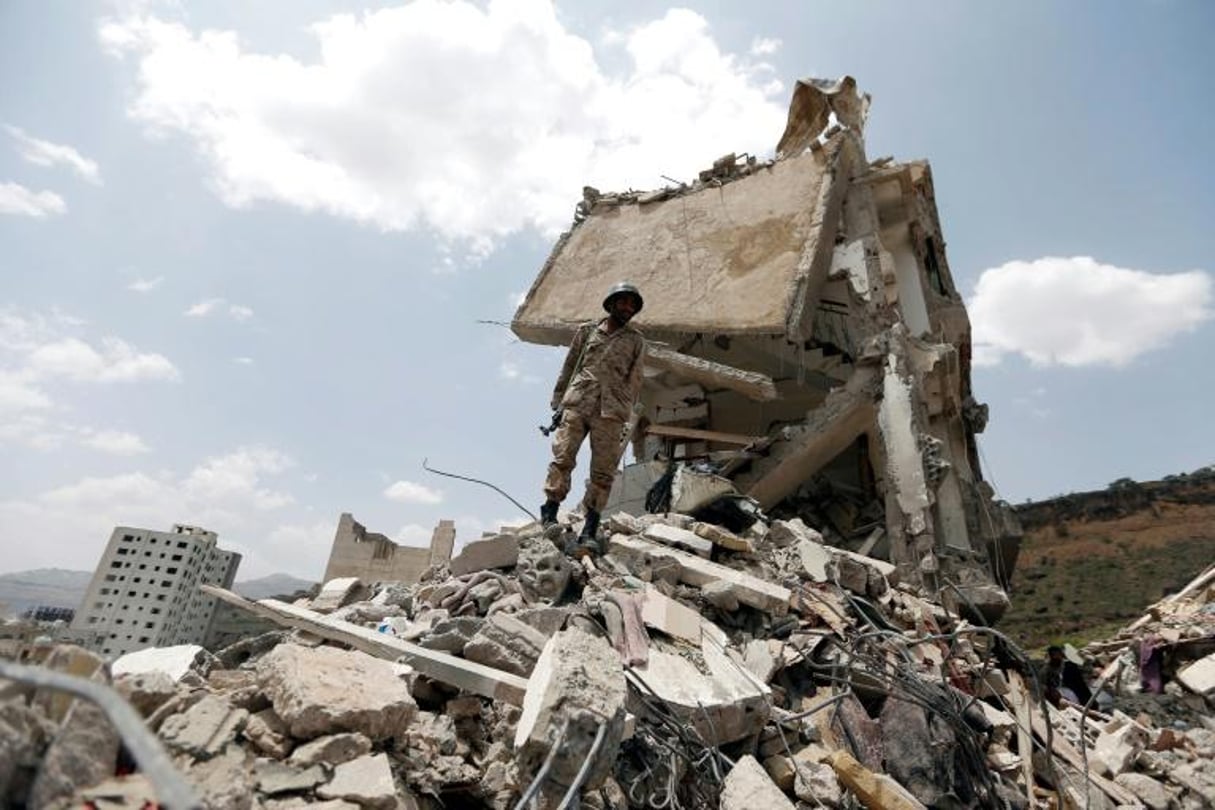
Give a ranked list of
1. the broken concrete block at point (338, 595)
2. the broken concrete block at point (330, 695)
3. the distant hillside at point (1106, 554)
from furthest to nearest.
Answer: the distant hillside at point (1106, 554) < the broken concrete block at point (338, 595) < the broken concrete block at point (330, 695)

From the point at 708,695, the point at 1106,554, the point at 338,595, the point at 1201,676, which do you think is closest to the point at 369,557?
the point at 338,595

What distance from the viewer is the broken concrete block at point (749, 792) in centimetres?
207

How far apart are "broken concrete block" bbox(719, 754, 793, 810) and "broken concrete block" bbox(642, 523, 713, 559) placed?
7.78 feet

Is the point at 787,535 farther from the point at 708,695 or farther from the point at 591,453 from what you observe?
the point at 708,695

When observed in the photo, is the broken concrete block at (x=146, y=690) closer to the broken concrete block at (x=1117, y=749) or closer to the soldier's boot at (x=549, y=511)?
the soldier's boot at (x=549, y=511)

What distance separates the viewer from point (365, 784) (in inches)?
63.8

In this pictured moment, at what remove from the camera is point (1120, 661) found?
722cm

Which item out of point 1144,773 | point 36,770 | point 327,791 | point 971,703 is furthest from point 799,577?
point 36,770

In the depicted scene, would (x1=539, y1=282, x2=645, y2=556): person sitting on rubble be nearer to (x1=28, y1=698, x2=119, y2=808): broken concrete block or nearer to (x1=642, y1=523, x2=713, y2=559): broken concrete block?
(x1=642, y1=523, x2=713, y2=559): broken concrete block

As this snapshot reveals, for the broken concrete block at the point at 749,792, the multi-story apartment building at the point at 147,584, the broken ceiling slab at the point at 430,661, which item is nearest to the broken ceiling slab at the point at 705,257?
the multi-story apartment building at the point at 147,584

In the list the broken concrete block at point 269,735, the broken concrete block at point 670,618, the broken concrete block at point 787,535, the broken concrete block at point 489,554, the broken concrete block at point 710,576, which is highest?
the broken concrete block at point 787,535

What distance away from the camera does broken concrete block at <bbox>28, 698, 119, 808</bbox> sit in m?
1.08

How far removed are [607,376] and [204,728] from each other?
123 inches

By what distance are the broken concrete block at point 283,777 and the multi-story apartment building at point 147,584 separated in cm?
613
